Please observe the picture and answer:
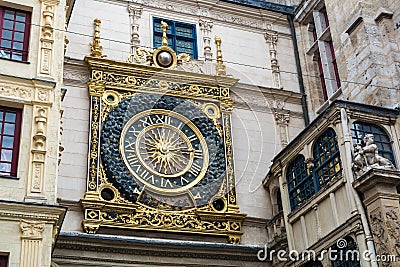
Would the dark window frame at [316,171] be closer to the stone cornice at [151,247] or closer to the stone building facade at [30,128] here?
the stone cornice at [151,247]

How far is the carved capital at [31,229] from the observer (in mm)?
11867

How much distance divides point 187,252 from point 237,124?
443cm

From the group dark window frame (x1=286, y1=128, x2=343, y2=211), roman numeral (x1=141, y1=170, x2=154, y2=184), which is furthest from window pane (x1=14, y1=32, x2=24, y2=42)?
dark window frame (x1=286, y1=128, x2=343, y2=211)

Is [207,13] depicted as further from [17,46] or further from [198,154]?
[17,46]

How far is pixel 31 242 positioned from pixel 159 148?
20.2 feet

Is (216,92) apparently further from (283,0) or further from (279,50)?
(283,0)

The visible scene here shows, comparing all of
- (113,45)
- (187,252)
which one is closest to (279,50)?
(113,45)

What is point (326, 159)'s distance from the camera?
49.4ft

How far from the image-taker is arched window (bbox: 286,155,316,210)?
51.1 ft

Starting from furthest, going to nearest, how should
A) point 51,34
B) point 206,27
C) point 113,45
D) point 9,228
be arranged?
point 206,27, point 113,45, point 51,34, point 9,228

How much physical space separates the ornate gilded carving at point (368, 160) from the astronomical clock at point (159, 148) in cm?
430

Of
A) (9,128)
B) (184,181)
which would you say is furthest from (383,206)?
(9,128)

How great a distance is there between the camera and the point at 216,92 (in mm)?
18953

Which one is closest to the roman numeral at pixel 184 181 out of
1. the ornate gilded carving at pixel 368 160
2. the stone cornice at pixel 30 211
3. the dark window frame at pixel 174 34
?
the dark window frame at pixel 174 34
